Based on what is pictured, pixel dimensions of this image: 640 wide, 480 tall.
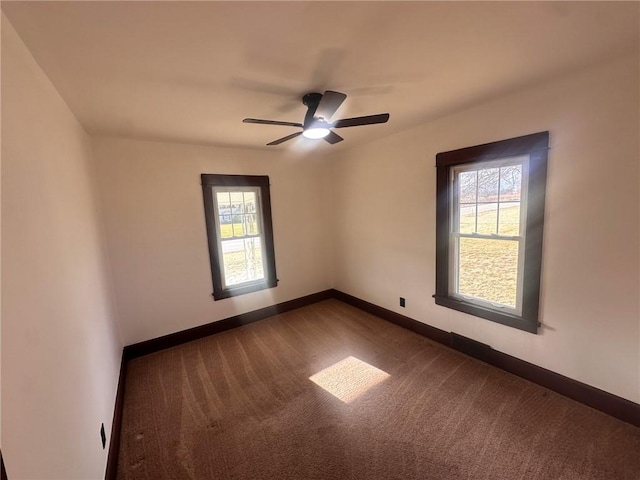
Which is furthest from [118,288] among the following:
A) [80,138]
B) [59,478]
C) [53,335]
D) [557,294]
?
[557,294]

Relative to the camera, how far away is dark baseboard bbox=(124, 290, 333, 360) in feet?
10.3

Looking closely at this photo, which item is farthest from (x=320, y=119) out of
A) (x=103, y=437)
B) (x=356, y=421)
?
(x=103, y=437)

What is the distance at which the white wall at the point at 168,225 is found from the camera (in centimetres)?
296

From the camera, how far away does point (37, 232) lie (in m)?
1.20

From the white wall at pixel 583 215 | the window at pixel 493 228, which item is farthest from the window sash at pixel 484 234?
the white wall at pixel 583 215

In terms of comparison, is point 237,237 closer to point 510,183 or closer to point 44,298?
point 44,298

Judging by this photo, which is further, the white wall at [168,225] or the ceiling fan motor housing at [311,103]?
the white wall at [168,225]

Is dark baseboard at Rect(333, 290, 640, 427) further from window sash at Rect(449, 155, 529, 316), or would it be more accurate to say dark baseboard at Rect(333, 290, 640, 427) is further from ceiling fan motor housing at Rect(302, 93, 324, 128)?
ceiling fan motor housing at Rect(302, 93, 324, 128)

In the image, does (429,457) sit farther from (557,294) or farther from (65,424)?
(65,424)

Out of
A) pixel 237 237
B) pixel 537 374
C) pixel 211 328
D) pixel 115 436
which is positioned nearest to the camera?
pixel 115 436

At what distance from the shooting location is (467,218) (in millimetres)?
2758

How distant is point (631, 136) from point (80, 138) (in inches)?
160

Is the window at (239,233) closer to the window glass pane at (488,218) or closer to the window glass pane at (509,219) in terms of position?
the window glass pane at (488,218)

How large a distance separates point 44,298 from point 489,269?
3178 millimetres
